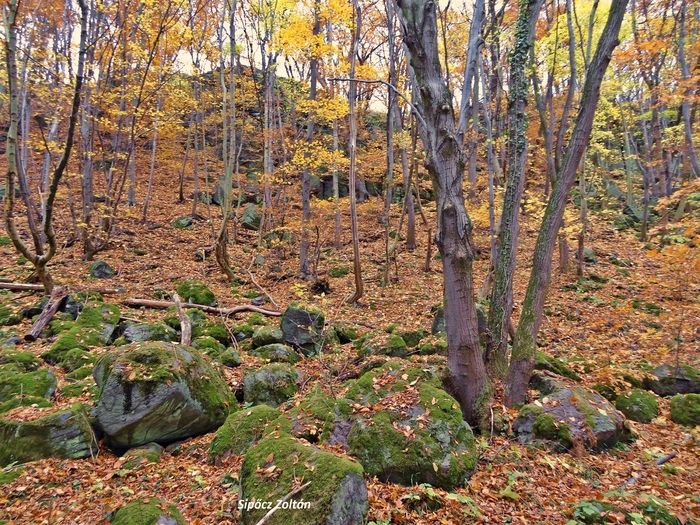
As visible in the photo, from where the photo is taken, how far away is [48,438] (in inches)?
172

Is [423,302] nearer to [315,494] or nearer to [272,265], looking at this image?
[272,265]

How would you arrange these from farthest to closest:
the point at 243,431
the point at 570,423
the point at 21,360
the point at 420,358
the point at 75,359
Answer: the point at 420,358 < the point at 75,359 < the point at 21,360 < the point at 570,423 < the point at 243,431

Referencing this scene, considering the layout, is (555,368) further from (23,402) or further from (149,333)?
(23,402)

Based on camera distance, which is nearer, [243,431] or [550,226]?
[243,431]

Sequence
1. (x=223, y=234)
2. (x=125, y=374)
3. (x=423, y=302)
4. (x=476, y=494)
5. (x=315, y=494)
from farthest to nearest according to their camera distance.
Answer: (x=223, y=234), (x=423, y=302), (x=125, y=374), (x=476, y=494), (x=315, y=494)

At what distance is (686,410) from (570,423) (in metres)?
2.38

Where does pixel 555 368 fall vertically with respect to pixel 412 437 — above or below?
below

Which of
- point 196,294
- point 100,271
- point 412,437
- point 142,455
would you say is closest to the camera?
point 412,437

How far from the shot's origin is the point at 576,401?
507cm

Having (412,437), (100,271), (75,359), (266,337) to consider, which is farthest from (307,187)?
(412,437)

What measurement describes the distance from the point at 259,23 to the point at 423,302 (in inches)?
513

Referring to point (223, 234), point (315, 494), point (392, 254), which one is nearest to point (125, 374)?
point (315, 494)

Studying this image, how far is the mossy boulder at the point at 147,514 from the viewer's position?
9.92ft

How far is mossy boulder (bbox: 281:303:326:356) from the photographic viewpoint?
28.1 ft
